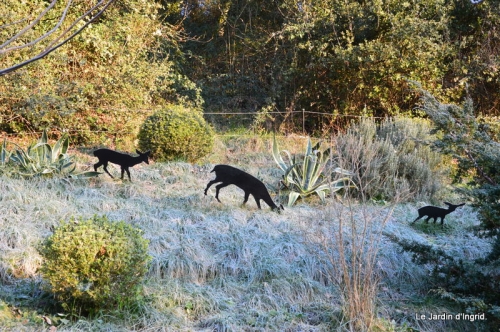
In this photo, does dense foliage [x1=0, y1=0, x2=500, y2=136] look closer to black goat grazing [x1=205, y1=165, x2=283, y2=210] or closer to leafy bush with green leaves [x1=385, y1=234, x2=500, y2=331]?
black goat grazing [x1=205, y1=165, x2=283, y2=210]

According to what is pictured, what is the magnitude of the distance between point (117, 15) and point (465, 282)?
27.9 ft

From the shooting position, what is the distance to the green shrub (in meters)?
3.26

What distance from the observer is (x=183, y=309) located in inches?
146

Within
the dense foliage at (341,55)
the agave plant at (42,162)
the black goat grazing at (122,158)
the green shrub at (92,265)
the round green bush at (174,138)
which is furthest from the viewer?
the dense foliage at (341,55)

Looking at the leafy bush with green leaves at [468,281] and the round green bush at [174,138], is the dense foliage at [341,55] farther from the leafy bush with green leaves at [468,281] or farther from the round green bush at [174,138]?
the leafy bush with green leaves at [468,281]

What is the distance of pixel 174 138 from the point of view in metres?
7.84

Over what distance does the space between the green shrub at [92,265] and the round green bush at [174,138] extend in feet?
14.5

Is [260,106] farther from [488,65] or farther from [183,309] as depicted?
[183,309]

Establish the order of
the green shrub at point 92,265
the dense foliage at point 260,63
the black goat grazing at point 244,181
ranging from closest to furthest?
1. the green shrub at point 92,265
2. the black goat grazing at point 244,181
3. the dense foliage at point 260,63

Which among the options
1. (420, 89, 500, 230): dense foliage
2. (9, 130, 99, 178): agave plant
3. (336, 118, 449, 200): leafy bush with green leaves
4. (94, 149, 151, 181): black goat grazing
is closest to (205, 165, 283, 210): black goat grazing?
(94, 149, 151, 181): black goat grazing

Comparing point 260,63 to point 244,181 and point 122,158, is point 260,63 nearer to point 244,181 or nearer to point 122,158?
point 122,158

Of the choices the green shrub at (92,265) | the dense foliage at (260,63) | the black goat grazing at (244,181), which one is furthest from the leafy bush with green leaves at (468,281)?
the dense foliage at (260,63)

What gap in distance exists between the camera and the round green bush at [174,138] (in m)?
7.87

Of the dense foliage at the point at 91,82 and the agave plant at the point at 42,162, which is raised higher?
the dense foliage at the point at 91,82
